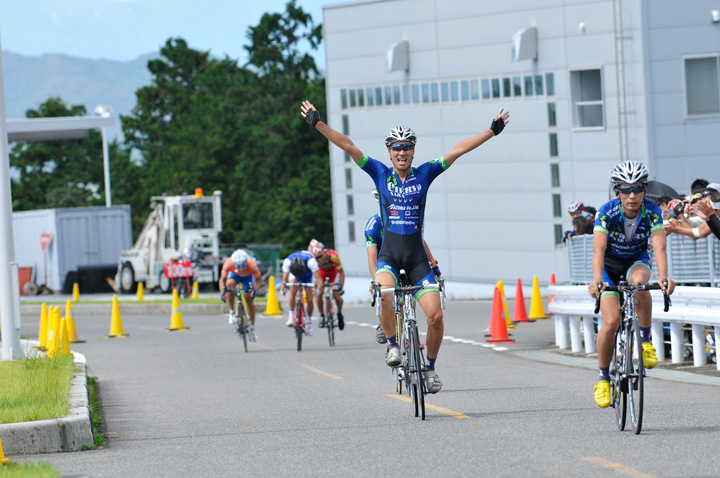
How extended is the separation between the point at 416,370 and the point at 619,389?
73.6 inches

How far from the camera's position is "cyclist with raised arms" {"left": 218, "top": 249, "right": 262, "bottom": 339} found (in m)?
21.8

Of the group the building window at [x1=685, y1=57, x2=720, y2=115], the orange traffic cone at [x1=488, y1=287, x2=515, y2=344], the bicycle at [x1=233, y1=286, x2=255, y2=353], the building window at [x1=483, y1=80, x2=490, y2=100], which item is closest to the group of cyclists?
the orange traffic cone at [x1=488, y1=287, x2=515, y2=344]

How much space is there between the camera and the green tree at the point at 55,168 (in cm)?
8525

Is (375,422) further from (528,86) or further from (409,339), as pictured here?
(528,86)

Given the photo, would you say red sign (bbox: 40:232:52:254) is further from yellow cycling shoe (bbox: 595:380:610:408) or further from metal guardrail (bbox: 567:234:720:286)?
yellow cycling shoe (bbox: 595:380:610:408)

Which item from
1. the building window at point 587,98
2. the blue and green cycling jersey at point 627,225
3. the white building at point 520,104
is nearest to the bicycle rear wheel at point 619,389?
the blue and green cycling jersey at point 627,225

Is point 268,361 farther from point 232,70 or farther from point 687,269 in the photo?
point 232,70

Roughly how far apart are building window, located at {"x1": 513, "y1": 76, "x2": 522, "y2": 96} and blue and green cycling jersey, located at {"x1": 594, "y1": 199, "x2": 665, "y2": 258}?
34.3 metres

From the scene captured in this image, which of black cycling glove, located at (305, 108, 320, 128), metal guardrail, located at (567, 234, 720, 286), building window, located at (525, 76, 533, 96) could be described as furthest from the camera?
building window, located at (525, 76, 533, 96)

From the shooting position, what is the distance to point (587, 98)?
4094 cm

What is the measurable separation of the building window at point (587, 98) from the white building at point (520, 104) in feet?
0.14

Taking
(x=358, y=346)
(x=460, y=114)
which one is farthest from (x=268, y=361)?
(x=460, y=114)

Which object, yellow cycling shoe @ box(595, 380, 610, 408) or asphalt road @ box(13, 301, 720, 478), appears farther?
yellow cycling shoe @ box(595, 380, 610, 408)

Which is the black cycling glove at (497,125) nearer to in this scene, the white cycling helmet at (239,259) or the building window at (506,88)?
the white cycling helmet at (239,259)
